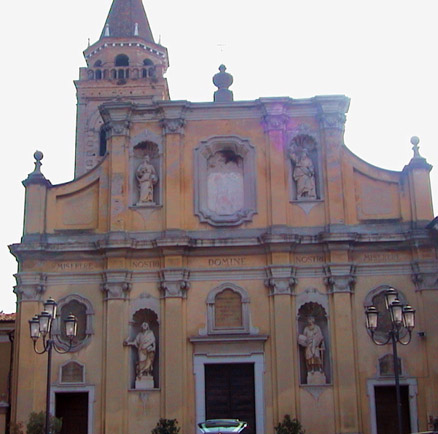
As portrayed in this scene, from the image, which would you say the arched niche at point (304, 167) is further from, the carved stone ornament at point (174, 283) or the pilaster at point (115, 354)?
the pilaster at point (115, 354)

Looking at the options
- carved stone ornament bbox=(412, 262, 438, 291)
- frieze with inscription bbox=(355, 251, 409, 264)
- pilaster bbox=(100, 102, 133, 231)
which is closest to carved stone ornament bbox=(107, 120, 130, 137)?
pilaster bbox=(100, 102, 133, 231)

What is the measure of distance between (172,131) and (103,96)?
54.4ft

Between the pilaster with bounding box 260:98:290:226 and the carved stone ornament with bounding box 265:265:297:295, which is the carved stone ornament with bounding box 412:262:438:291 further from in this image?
the pilaster with bounding box 260:98:290:226

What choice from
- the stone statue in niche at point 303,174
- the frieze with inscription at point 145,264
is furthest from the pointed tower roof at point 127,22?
the frieze with inscription at point 145,264

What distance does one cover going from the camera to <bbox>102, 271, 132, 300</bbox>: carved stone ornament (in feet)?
65.2

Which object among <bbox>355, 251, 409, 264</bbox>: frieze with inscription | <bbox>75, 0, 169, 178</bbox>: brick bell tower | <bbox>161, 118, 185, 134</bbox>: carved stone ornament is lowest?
<bbox>355, 251, 409, 264</bbox>: frieze with inscription

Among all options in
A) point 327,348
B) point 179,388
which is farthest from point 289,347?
point 179,388

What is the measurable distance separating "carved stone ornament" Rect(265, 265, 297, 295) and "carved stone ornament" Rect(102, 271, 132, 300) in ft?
12.5

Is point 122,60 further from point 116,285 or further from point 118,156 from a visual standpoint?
point 116,285

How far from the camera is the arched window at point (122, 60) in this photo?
3712 centimetres

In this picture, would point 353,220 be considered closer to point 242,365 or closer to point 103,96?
point 242,365

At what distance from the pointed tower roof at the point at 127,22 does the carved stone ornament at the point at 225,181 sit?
1783 cm

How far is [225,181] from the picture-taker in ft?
69.6

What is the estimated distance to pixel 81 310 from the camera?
2025cm
